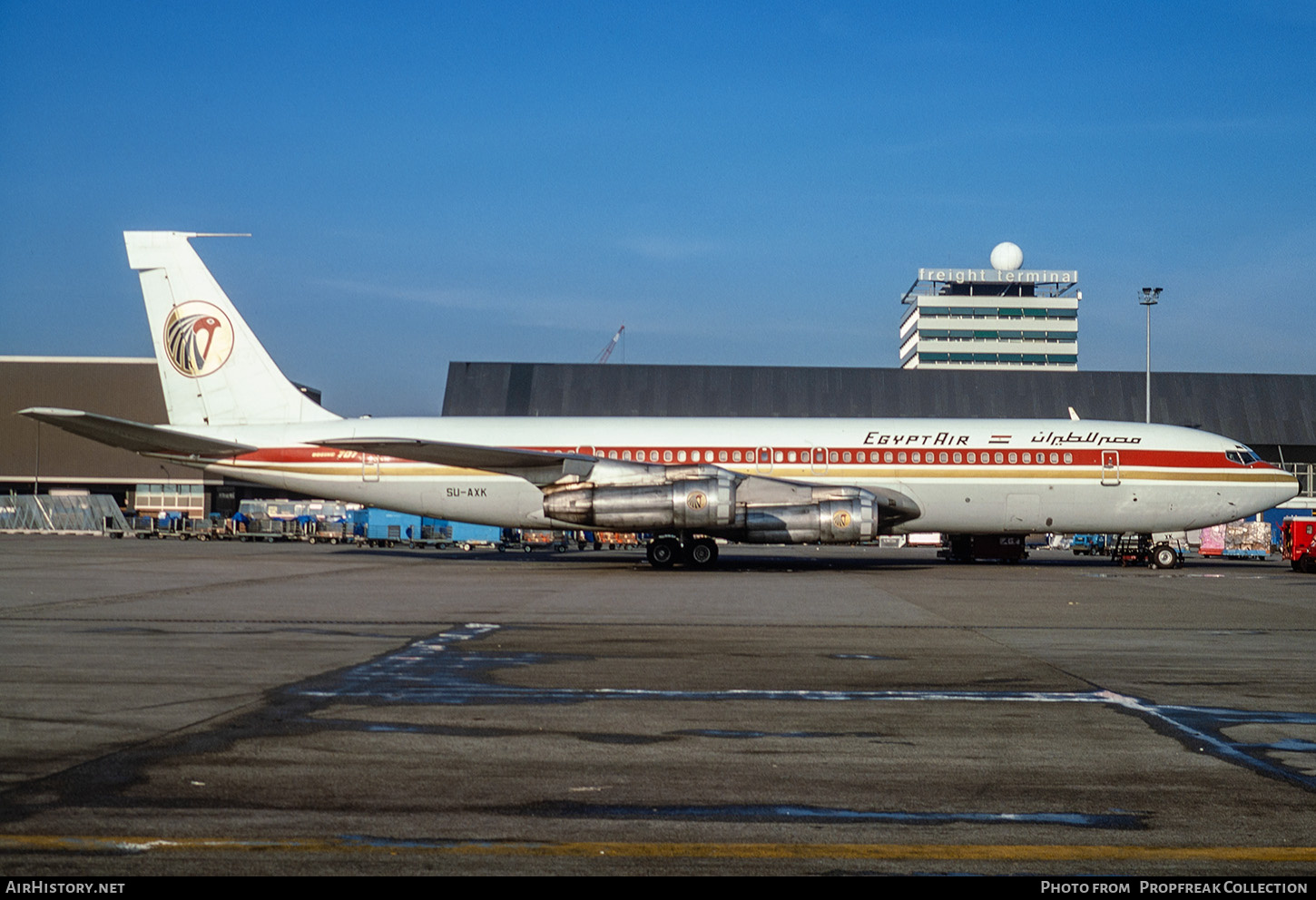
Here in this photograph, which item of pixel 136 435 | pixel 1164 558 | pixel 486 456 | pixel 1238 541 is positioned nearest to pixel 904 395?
pixel 1238 541

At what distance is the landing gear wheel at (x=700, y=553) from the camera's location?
30.7m

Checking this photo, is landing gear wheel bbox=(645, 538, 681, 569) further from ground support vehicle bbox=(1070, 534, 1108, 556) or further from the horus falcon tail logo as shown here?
ground support vehicle bbox=(1070, 534, 1108, 556)

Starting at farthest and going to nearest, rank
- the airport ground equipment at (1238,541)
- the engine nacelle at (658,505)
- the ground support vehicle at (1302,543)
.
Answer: the airport ground equipment at (1238,541) < the ground support vehicle at (1302,543) < the engine nacelle at (658,505)

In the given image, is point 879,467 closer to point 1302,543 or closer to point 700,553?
point 700,553

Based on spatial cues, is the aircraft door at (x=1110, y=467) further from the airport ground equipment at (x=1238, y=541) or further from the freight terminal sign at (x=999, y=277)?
the freight terminal sign at (x=999, y=277)

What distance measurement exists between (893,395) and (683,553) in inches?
1245

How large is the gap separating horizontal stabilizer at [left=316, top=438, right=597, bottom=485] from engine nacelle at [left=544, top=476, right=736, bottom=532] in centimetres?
110

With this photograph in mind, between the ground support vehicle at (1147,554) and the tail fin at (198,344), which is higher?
the tail fin at (198,344)

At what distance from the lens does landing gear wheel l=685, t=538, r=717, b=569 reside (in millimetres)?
30688

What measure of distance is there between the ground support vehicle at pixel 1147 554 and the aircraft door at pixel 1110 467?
4.83 metres

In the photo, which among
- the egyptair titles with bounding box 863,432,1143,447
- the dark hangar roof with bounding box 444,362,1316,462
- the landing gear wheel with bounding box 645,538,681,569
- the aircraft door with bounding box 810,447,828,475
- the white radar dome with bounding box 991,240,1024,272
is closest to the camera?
the landing gear wheel with bounding box 645,538,681,569

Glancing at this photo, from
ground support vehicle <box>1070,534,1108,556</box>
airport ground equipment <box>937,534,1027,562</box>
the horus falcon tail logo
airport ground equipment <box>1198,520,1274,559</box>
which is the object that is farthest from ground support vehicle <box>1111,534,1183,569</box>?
the horus falcon tail logo

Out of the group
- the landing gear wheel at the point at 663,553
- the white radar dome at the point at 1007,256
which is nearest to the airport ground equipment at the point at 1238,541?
the landing gear wheel at the point at 663,553

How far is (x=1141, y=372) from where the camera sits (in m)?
60.9
